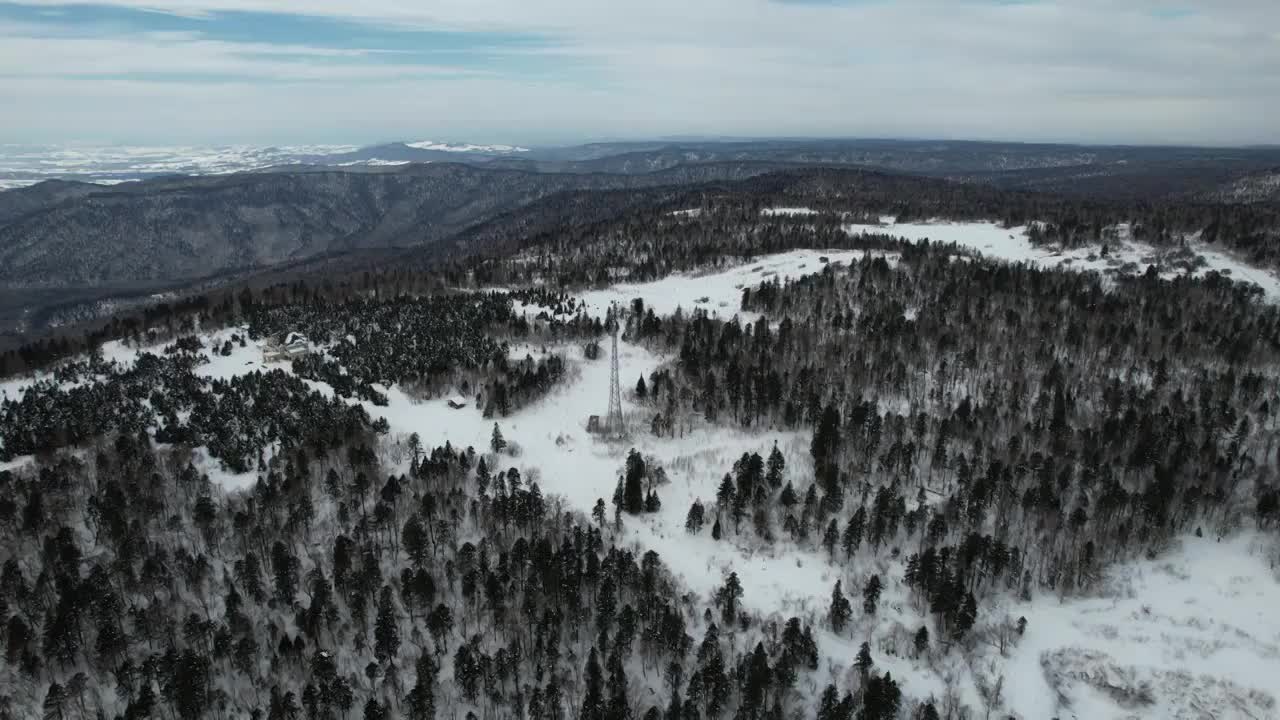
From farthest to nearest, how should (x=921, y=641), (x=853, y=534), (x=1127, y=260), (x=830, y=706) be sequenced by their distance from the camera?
(x=1127, y=260)
(x=853, y=534)
(x=921, y=641)
(x=830, y=706)

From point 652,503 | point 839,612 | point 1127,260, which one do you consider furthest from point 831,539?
point 1127,260

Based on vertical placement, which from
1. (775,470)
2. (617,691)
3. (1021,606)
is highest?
(775,470)

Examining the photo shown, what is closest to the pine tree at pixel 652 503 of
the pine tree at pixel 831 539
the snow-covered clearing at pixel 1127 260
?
the pine tree at pixel 831 539

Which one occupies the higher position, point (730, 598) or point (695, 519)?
point (695, 519)

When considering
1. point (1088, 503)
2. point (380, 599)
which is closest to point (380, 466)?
point (380, 599)

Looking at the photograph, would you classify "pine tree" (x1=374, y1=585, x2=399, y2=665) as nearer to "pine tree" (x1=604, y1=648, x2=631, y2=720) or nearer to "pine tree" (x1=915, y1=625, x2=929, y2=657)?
"pine tree" (x1=604, y1=648, x2=631, y2=720)

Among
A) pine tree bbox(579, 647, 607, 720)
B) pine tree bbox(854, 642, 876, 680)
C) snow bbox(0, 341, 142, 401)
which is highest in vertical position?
snow bbox(0, 341, 142, 401)

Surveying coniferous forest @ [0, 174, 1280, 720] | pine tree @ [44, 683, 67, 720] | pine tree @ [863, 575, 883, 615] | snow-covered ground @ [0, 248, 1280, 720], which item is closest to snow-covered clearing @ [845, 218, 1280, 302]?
coniferous forest @ [0, 174, 1280, 720]

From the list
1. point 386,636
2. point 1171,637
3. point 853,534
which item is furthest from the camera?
point 853,534

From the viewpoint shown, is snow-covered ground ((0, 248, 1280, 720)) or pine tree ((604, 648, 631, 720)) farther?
snow-covered ground ((0, 248, 1280, 720))

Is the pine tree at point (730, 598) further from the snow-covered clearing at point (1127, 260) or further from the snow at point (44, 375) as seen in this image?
the snow-covered clearing at point (1127, 260)

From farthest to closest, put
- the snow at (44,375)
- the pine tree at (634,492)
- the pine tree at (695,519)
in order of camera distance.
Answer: the snow at (44,375) < the pine tree at (634,492) < the pine tree at (695,519)

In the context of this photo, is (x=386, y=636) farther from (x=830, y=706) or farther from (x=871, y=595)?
(x=871, y=595)

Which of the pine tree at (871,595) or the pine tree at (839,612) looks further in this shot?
the pine tree at (871,595)
